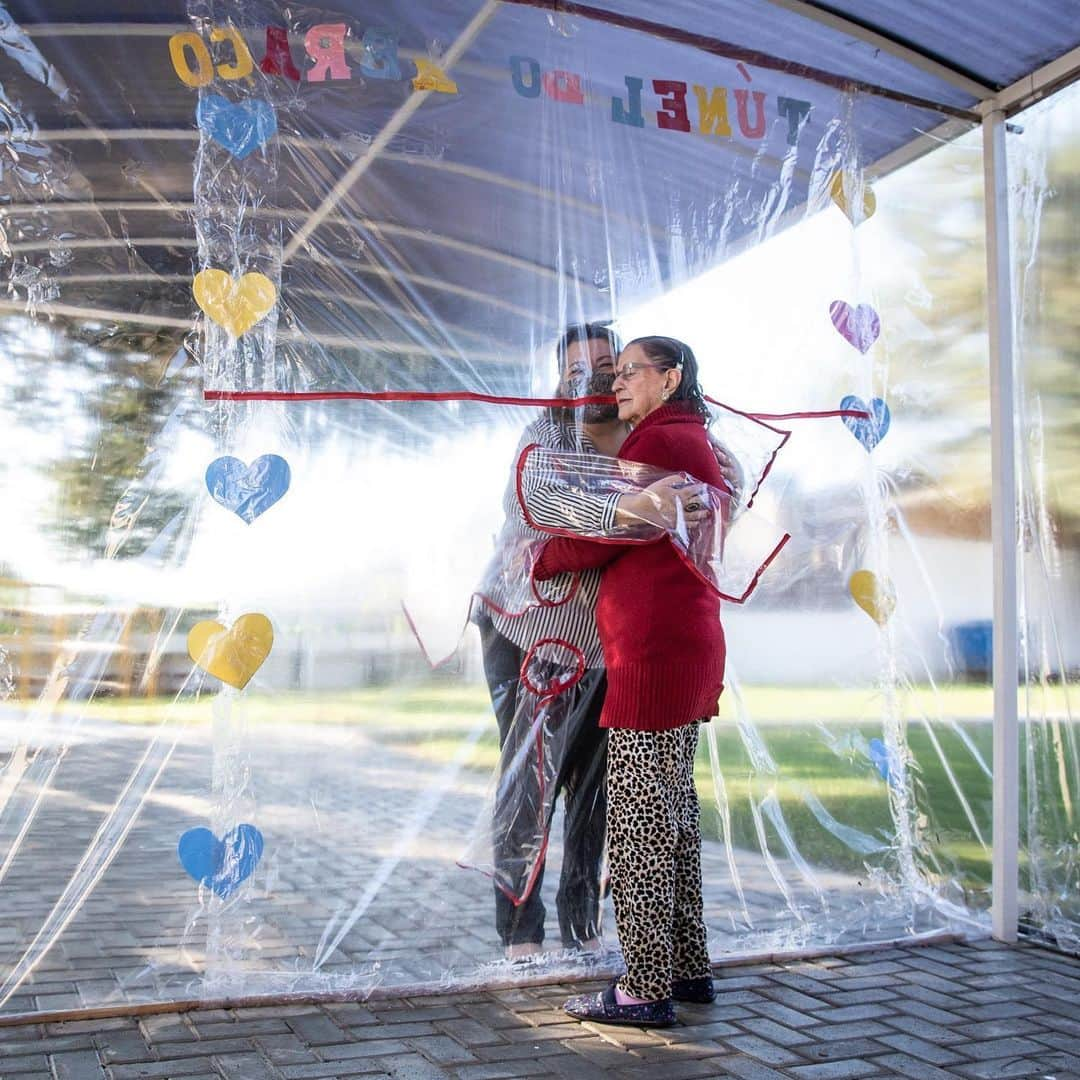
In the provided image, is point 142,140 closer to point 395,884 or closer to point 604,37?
point 604,37

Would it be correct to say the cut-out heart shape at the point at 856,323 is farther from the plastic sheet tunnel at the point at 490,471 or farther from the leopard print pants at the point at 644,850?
the leopard print pants at the point at 644,850

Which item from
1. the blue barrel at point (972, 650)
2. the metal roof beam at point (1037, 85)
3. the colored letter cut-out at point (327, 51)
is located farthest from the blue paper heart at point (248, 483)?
the metal roof beam at point (1037, 85)

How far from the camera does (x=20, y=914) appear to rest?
259 cm

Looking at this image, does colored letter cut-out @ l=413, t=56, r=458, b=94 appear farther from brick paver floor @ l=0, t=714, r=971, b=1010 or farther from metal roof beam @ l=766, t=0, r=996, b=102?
brick paver floor @ l=0, t=714, r=971, b=1010

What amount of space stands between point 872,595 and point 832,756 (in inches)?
17.2

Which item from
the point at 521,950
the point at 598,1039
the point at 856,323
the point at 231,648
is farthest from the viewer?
the point at 856,323

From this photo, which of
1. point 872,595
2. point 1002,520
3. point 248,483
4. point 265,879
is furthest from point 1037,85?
point 265,879

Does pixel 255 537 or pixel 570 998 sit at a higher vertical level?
pixel 255 537

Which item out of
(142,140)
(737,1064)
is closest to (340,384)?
(142,140)

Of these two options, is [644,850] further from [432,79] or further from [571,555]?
[432,79]

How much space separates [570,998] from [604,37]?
2232 mm

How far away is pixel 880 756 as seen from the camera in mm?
3416

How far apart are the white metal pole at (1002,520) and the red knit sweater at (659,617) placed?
3.47 ft

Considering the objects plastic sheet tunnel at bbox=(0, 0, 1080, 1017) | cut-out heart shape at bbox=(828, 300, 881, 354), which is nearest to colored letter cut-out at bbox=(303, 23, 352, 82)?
plastic sheet tunnel at bbox=(0, 0, 1080, 1017)
